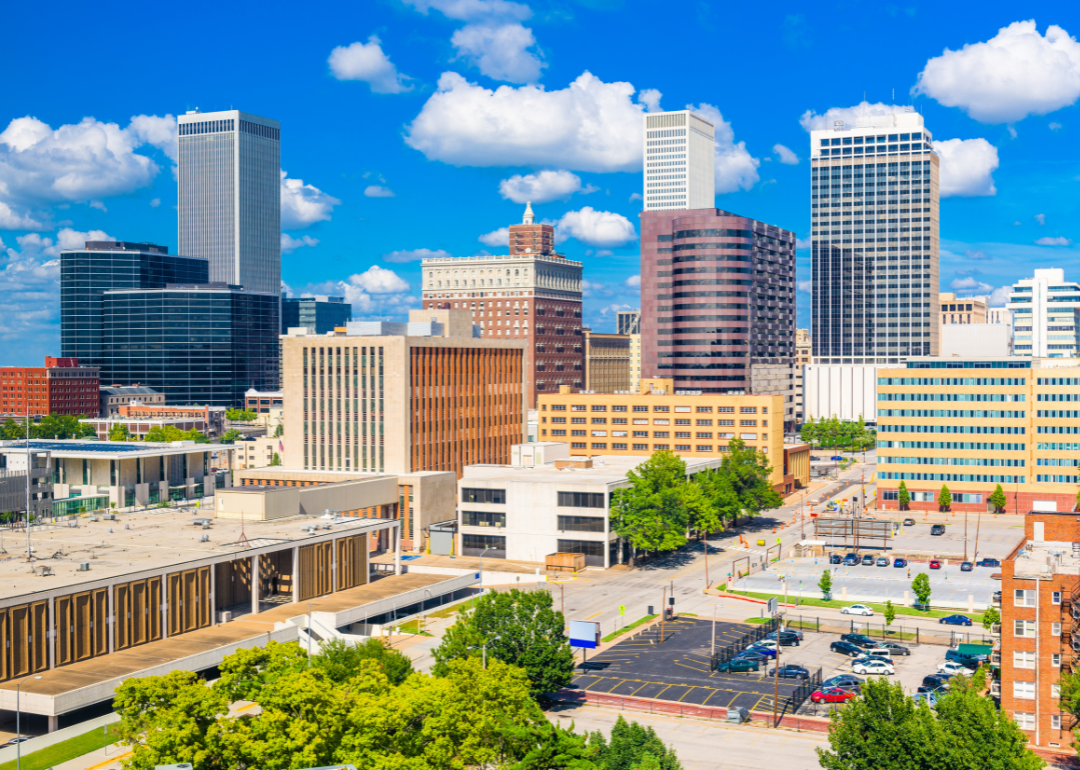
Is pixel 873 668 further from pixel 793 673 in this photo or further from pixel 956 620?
pixel 956 620

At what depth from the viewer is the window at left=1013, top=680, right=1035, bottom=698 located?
8138 centimetres

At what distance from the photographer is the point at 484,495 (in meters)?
160

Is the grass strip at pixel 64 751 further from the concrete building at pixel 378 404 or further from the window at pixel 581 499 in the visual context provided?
the concrete building at pixel 378 404

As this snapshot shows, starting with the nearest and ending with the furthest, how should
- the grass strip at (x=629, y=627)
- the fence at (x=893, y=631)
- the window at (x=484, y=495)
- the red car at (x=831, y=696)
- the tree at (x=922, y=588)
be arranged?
1. the red car at (x=831, y=696)
2. the fence at (x=893, y=631)
3. the grass strip at (x=629, y=627)
4. the tree at (x=922, y=588)
5. the window at (x=484, y=495)

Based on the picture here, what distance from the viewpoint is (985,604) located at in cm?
12812

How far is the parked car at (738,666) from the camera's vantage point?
337 feet

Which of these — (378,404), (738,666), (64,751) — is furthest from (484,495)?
(64,751)

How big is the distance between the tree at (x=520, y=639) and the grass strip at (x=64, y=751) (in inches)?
1014

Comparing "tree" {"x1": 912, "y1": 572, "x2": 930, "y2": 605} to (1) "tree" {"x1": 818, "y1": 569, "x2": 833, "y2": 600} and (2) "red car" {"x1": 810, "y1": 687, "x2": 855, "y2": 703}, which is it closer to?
(1) "tree" {"x1": 818, "y1": 569, "x2": 833, "y2": 600}

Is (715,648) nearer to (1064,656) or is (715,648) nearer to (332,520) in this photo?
(1064,656)

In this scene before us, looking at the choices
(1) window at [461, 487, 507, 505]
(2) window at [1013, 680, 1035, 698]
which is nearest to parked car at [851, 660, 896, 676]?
(2) window at [1013, 680, 1035, 698]

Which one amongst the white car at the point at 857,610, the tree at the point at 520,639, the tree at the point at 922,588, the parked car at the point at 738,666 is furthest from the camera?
the tree at the point at 922,588

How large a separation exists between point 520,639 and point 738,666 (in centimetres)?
2386

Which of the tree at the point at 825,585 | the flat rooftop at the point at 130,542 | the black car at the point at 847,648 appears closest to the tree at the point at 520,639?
the flat rooftop at the point at 130,542
